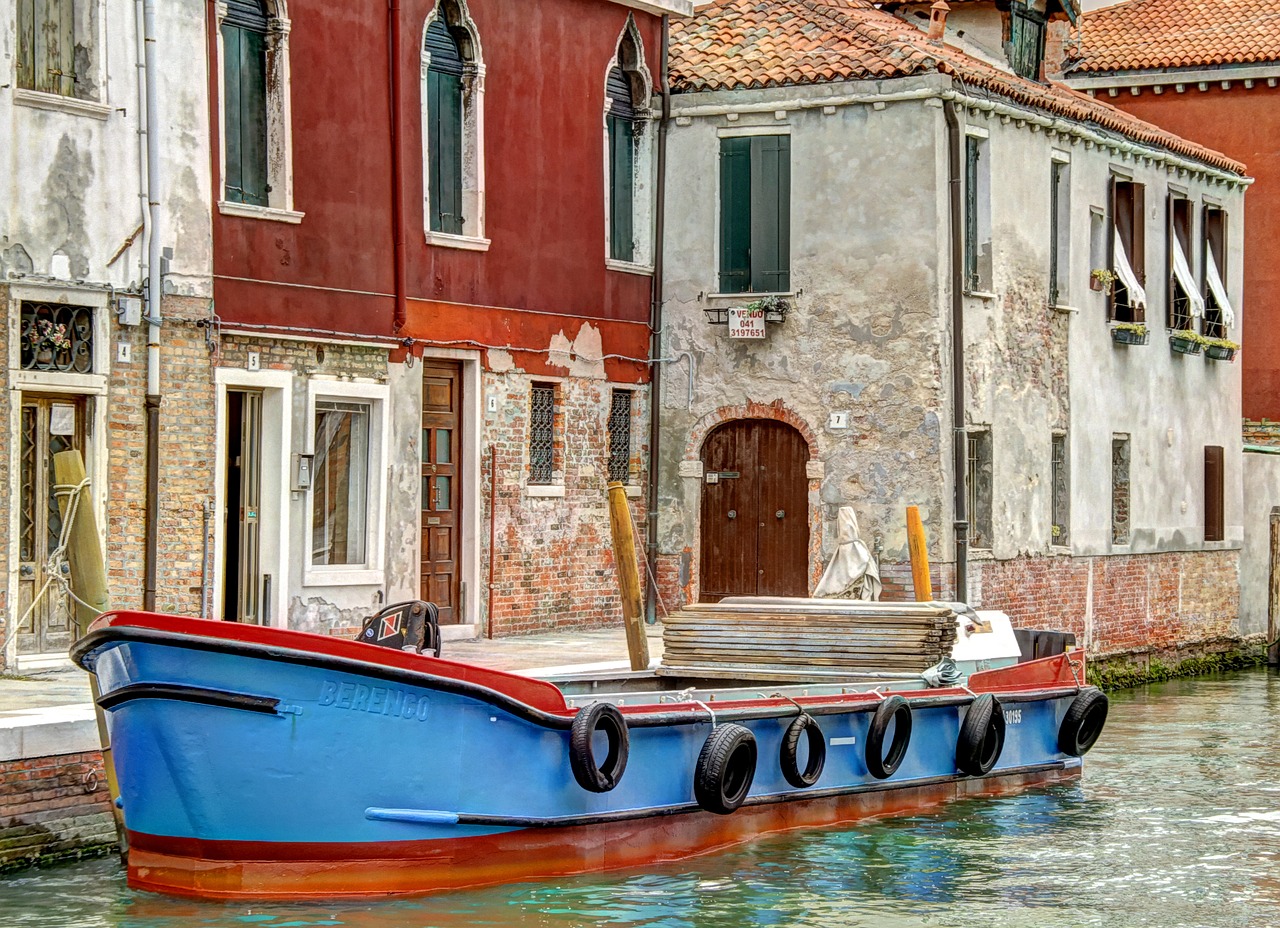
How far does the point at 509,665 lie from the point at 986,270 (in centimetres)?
772

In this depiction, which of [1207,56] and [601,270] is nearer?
[601,270]

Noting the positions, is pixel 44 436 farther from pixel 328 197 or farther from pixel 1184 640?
pixel 1184 640

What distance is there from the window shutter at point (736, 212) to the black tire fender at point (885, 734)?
841 cm

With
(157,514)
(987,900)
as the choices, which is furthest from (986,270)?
(987,900)

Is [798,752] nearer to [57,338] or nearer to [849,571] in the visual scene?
[849,571]

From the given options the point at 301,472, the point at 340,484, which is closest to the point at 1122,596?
the point at 340,484

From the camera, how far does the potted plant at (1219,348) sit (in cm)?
2673

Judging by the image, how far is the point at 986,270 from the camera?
2194 cm

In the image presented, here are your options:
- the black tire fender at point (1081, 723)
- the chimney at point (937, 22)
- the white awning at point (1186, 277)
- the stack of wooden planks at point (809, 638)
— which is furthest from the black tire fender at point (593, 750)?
the white awning at point (1186, 277)

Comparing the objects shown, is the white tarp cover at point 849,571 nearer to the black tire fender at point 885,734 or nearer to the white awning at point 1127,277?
the black tire fender at point 885,734

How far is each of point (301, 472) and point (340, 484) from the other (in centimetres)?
76

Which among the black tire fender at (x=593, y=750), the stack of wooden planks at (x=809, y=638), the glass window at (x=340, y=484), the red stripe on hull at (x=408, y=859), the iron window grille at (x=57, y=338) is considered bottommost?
the red stripe on hull at (x=408, y=859)

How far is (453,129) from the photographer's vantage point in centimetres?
1939

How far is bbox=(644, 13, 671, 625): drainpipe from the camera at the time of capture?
2186cm
